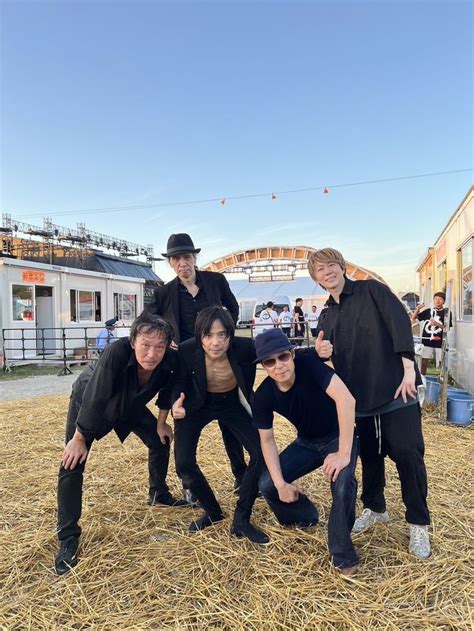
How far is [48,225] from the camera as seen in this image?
1357 inches

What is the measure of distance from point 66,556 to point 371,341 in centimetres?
212

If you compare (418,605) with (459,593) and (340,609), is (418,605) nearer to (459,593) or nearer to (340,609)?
(459,593)

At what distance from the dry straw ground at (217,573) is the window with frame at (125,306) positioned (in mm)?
13283

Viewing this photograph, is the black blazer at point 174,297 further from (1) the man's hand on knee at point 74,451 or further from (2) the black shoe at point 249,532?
(2) the black shoe at point 249,532

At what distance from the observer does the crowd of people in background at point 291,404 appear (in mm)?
2451

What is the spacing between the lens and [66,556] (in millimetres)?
2537

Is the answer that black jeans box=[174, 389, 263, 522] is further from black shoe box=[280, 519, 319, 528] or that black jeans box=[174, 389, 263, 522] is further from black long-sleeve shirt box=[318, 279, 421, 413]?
black long-sleeve shirt box=[318, 279, 421, 413]

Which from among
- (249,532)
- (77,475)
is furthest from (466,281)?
(77,475)

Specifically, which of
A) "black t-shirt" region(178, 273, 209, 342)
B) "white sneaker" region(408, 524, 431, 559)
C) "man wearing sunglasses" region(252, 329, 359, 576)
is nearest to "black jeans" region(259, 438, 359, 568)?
"man wearing sunglasses" region(252, 329, 359, 576)

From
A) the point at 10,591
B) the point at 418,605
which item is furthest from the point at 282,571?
the point at 10,591

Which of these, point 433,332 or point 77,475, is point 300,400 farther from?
point 433,332

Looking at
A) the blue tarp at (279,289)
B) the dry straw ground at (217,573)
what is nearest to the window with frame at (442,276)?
the dry straw ground at (217,573)

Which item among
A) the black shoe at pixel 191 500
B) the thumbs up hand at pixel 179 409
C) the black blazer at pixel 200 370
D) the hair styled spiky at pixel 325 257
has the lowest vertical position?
the black shoe at pixel 191 500

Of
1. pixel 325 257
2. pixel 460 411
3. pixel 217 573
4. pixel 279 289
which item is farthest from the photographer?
pixel 279 289
